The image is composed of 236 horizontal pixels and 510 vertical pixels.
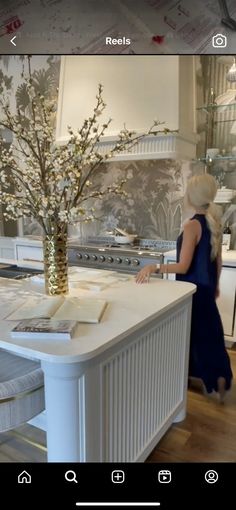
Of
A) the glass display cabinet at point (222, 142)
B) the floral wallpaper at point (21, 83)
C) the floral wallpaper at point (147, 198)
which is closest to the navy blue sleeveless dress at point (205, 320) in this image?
the glass display cabinet at point (222, 142)

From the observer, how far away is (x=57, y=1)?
1.87ft

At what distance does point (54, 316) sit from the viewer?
3.51 feet

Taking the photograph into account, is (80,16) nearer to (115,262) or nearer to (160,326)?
(160,326)

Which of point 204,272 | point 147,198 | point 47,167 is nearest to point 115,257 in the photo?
point 147,198

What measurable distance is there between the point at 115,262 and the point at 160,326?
1.49m

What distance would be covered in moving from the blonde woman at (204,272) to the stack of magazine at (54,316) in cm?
53

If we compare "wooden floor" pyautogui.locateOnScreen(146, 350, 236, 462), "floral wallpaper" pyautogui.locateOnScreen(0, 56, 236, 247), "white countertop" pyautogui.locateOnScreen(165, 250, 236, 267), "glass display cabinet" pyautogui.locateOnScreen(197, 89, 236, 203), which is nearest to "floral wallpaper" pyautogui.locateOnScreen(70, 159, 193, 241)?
"floral wallpaper" pyautogui.locateOnScreen(0, 56, 236, 247)

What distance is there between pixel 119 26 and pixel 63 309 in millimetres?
807

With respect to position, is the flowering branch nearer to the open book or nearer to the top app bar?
the open book

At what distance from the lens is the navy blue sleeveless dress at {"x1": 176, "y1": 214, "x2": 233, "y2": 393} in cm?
171
